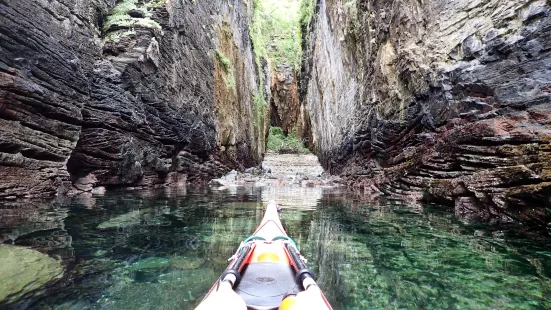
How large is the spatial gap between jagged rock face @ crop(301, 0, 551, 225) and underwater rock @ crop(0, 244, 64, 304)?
239 inches

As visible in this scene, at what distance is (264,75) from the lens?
35938mm

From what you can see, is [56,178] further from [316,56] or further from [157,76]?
[316,56]

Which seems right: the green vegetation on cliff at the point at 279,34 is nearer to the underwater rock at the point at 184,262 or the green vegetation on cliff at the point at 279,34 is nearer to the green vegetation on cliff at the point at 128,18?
the green vegetation on cliff at the point at 128,18

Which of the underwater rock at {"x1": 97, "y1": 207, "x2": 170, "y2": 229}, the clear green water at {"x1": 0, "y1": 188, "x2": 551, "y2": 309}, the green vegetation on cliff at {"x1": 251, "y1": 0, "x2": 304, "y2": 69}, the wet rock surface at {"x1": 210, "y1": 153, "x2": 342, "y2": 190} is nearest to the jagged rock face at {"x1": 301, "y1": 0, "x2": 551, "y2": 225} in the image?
the clear green water at {"x1": 0, "y1": 188, "x2": 551, "y2": 309}

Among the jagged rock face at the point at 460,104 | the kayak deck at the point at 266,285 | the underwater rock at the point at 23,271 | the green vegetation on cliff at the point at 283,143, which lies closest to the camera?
the kayak deck at the point at 266,285

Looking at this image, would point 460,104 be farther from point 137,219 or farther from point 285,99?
point 285,99

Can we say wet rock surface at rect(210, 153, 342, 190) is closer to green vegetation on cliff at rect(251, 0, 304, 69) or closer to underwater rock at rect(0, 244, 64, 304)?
underwater rock at rect(0, 244, 64, 304)

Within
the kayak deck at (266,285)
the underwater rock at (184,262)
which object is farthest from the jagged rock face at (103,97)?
the kayak deck at (266,285)

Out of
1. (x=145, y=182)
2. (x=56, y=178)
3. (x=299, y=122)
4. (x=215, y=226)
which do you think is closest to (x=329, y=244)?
(x=215, y=226)

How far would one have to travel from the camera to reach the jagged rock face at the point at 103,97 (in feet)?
20.4

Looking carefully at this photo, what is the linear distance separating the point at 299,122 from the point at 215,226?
39.4 m

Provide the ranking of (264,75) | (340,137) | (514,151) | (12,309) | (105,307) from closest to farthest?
(12,309) < (105,307) < (514,151) < (340,137) < (264,75)

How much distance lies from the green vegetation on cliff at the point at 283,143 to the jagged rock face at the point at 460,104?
26.2 meters

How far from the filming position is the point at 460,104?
6.71 meters
